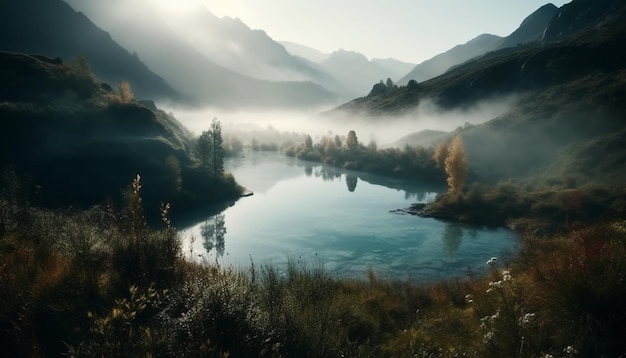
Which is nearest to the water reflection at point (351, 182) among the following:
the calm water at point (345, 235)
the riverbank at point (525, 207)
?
the calm water at point (345, 235)

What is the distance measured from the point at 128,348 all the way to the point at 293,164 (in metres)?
143

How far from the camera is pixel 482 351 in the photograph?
8.56 m

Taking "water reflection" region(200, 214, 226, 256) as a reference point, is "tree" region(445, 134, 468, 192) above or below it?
above

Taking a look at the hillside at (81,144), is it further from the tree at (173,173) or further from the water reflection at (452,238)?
the water reflection at (452,238)

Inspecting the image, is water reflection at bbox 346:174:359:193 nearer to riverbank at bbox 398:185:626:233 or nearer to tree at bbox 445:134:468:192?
riverbank at bbox 398:185:626:233

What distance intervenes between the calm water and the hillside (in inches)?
488

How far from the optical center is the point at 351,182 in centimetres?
11025

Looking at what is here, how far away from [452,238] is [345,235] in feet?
48.3

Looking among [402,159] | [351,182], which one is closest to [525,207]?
[351,182]

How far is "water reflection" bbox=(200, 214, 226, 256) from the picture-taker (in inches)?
2019

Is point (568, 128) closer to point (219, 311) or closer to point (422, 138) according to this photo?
point (422, 138)

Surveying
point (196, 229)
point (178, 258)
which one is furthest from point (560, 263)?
point (196, 229)

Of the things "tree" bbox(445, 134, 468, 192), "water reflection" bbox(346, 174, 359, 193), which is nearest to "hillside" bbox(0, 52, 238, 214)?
"water reflection" bbox(346, 174, 359, 193)

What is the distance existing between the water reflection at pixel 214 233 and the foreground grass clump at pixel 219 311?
120ft
